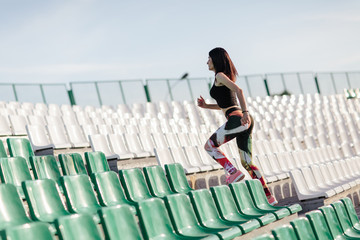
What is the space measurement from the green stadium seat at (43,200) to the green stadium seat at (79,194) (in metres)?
0.11

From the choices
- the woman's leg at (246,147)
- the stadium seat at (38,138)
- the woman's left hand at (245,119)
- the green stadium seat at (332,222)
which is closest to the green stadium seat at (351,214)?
the green stadium seat at (332,222)

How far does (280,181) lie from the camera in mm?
6031

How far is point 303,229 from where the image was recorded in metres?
2.73

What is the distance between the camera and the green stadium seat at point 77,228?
210 cm

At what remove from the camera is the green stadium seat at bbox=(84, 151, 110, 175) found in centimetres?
408

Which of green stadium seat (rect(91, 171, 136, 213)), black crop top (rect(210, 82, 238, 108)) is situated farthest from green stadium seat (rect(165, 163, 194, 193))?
green stadium seat (rect(91, 171, 136, 213))

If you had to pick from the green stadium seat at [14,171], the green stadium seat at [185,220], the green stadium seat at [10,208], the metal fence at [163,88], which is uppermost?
the metal fence at [163,88]

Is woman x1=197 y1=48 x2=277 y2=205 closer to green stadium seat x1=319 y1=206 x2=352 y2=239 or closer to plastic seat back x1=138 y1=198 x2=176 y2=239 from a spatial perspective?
green stadium seat x1=319 y1=206 x2=352 y2=239

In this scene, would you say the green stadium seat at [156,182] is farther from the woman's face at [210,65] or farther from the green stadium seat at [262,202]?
the woman's face at [210,65]

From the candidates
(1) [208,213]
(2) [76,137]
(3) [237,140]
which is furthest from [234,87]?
(2) [76,137]

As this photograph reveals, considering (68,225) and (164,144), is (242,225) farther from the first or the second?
(164,144)

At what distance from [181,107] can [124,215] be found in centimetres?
754

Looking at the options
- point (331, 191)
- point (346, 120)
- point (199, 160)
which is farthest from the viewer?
point (346, 120)

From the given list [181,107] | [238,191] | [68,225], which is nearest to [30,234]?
[68,225]
